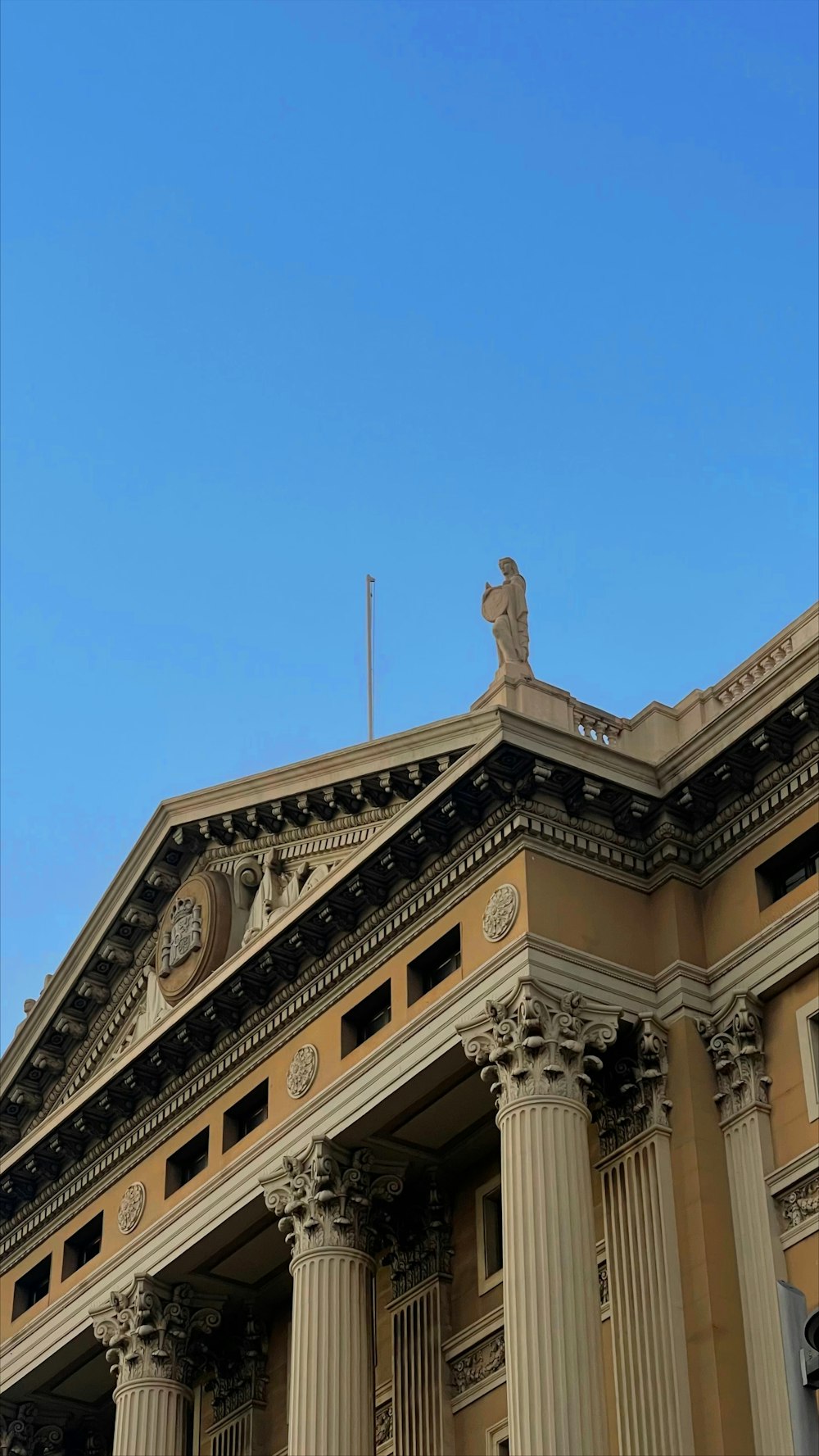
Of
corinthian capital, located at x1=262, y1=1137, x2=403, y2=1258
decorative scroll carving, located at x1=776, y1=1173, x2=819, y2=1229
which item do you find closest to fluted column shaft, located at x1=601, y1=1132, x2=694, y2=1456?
decorative scroll carving, located at x1=776, y1=1173, x2=819, y2=1229

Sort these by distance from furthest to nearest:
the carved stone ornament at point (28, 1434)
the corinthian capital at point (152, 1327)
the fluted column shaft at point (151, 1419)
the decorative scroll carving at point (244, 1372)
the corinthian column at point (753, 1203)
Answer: the carved stone ornament at point (28, 1434), the decorative scroll carving at point (244, 1372), the corinthian capital at point (152, 1327), the fluted column shaft at point (151, 1419), the corinthian column at point (753, 1203)

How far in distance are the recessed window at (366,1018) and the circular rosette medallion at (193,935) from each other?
209 inches

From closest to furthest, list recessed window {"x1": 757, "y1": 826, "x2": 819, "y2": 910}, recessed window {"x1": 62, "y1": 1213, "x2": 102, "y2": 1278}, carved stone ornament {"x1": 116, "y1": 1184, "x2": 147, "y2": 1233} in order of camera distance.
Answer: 1. recessed window {"x1": 757, "y1": 826, "x2": 819, "y2": 910}
2. carved stone ornament {"x1": 116, "y1": 1184, "x2": 147, "y2": 1233}
3. recessed window {"x1": 62, "y1": 1213, "x2": 102, "y2": 1278}

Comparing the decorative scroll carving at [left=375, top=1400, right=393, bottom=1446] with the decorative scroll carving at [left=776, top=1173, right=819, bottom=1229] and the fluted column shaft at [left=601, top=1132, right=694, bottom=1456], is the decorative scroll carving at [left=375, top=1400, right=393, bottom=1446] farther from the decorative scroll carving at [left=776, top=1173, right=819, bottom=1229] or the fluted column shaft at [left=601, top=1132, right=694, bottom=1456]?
the decorative scroll carving at [left=776, top=1173, right=819, bottom=1229]

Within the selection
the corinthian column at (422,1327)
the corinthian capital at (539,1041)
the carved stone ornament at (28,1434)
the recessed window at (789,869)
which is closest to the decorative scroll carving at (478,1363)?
the corinthian column at (422,1327)

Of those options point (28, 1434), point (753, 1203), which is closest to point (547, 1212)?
point (753, 1203)

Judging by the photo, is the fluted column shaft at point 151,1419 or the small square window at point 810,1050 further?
the fluted column shaft at point 151,1419

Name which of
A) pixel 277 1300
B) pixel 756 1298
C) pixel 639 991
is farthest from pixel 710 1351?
pixel 277 1300

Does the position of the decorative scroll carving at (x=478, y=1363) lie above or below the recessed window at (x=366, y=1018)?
below

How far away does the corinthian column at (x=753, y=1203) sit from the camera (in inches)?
1291

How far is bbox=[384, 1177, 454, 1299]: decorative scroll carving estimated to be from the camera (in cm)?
4056

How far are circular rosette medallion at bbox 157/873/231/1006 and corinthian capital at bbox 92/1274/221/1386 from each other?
5.73 metres

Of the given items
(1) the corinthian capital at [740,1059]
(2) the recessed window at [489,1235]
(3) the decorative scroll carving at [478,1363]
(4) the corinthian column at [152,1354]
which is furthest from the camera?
(4) the corinthian column at [152,1354]

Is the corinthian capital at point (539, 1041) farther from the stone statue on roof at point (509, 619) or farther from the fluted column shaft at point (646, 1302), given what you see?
the stone statue on roof at point (509, 619)
